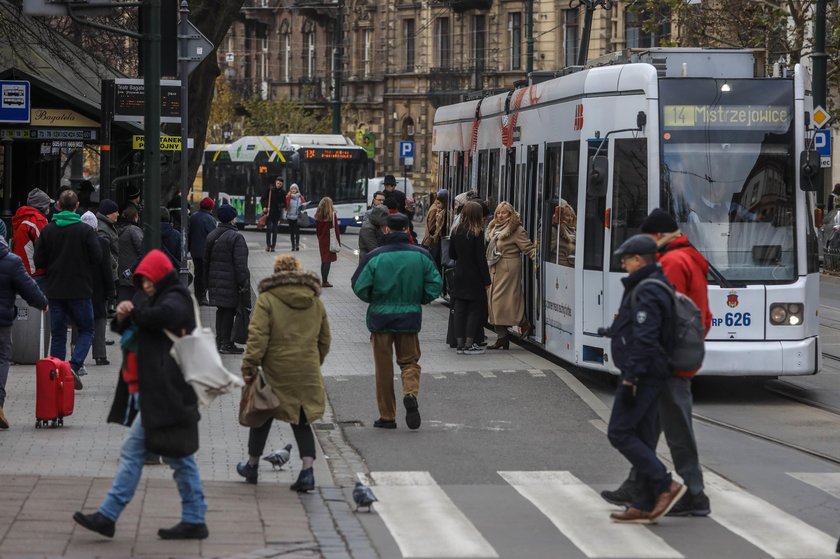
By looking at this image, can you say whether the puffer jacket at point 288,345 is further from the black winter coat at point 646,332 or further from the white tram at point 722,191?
the white tram at point 722,191

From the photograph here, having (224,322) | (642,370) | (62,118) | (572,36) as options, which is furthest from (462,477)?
(572,36)

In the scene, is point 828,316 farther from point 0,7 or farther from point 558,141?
point 0,7

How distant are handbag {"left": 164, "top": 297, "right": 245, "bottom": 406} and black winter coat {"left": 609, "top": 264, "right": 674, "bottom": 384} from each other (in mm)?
2299

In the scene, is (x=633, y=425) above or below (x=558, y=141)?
below

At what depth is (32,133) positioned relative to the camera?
69.7 feet

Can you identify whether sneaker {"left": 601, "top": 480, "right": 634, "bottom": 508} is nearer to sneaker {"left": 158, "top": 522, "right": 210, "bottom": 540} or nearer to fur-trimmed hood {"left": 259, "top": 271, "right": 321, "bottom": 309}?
fur-trimmed hood {"left": 259, "top": 271, "right": 321, "bottom": 309}

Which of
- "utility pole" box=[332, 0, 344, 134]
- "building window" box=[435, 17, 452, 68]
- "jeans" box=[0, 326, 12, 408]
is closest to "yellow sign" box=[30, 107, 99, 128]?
"jeans" box=[0, 326, 12, 408]

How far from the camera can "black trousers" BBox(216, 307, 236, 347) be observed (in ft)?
57.0

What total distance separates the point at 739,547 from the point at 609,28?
59.0 metres

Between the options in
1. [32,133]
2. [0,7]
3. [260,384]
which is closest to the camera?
[260,384]

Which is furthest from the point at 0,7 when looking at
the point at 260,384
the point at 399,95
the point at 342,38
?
the point at 342,38

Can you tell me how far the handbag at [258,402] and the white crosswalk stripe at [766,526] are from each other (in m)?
2.82

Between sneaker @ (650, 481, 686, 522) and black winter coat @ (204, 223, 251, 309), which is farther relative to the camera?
black winter coat @ (204, 223, 251, 309)

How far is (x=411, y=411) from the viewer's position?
1277cm
